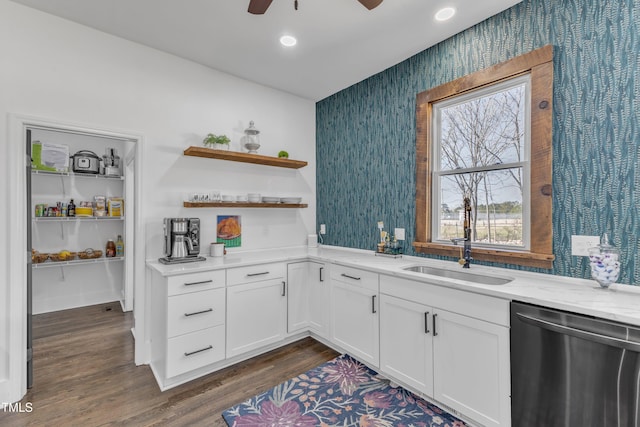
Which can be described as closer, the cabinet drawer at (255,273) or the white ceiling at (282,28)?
the white ceiling at (282,28)

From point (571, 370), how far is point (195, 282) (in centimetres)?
239

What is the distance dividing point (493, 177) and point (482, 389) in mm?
1533

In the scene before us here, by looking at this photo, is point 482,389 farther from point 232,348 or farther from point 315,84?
point 315,84

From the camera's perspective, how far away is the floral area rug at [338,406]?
6.19ft

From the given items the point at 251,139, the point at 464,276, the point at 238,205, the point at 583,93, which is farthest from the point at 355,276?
the point at 583,93

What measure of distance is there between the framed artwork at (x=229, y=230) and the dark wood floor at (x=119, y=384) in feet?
3.91

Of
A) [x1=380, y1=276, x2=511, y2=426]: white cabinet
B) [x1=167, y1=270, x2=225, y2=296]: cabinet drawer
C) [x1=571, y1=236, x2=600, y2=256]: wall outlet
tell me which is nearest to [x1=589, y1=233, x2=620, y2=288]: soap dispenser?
[x1=571, y1=236, x2=600, y2=256]: wall outlet

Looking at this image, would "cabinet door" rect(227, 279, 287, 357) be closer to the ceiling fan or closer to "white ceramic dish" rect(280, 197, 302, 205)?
"white ceramic dish" rect(280, 197, 302, 205)

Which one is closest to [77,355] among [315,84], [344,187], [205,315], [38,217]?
[205,315]

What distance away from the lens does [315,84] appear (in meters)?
3.46

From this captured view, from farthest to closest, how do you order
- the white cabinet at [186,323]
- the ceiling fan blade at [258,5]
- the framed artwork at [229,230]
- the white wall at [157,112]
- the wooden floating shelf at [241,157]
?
the framed artwork at [229,230]
the wooden floating shelf at [241,157]
the white cabinet at [186,323]
the white wall at [157,112]
the ceiling fan blade at [258,5]

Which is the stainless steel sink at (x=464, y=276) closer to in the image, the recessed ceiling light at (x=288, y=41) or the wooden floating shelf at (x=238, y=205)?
the wooden floating shelf at (x=238, y=205)

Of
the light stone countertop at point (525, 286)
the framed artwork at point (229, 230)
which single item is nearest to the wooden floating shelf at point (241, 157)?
the framed artwork at point (229, 230)

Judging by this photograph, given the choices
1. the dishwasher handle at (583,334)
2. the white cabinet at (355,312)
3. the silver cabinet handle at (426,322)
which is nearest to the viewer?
the dishwasher handle at (583,334)
